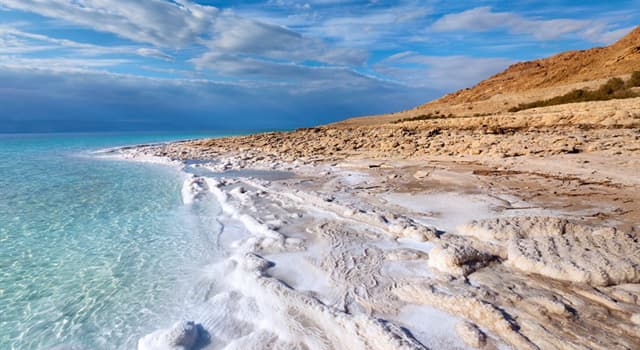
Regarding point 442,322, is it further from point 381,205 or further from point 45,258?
point 45,258

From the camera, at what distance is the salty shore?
2.58 m

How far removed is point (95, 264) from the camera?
14.0ft

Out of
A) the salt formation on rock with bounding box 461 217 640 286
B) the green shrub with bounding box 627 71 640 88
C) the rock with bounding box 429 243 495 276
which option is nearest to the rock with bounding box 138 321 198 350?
the rock with bounding box 429 243 495 276

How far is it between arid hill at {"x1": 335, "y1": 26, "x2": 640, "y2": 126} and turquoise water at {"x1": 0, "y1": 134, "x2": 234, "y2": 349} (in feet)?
73.1

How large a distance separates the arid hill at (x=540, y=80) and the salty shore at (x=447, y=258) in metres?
18.2

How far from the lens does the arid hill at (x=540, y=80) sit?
2406 centimetres

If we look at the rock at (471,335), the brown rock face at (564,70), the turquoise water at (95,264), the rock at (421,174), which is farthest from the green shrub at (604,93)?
the turquoise water at (95,264)

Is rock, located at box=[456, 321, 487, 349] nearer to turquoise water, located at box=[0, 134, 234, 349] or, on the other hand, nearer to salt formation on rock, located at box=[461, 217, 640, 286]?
salt formation on rock, located at box=[461, 217, 640, 286]

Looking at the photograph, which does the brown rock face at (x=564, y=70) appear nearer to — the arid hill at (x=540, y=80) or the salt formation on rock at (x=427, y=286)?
the arid hill at (x=540, y=80)

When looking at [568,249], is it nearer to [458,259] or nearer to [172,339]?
[458,259]

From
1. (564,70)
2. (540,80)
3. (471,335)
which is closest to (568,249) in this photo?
(471,335)

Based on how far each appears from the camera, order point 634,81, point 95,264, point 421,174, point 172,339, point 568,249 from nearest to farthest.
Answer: point 172,339 < point 568,249 < point 95,264 < point 421,174 < point 634,81

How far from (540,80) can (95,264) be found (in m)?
42.2

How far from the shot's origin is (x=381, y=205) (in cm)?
589
